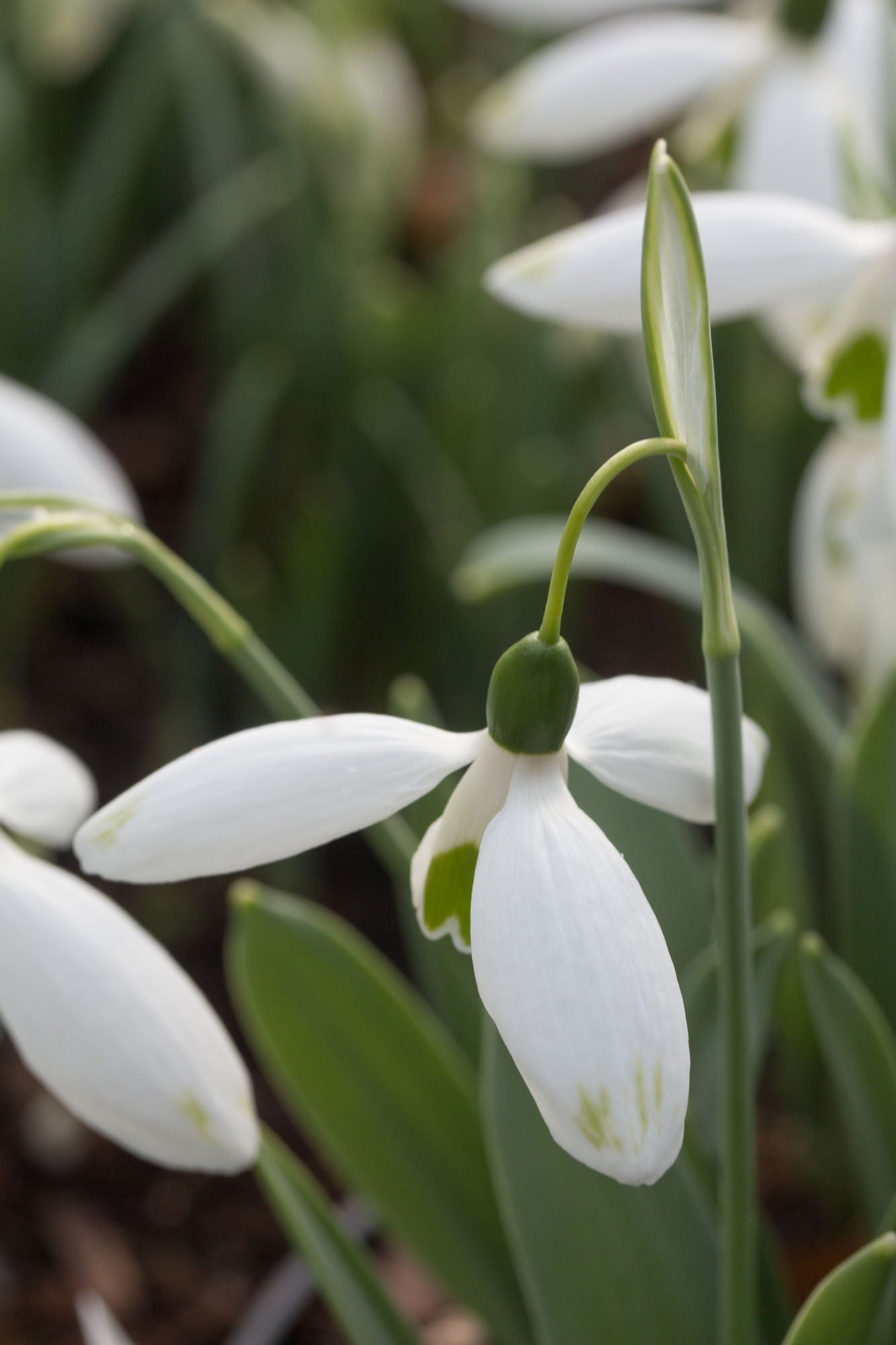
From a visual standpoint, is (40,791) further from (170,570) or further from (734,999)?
(734,999)

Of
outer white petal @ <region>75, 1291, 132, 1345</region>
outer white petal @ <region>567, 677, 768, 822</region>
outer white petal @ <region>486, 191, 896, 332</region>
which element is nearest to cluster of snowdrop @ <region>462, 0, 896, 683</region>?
outer white petal @ <region>486, 191, 896, 332</region>

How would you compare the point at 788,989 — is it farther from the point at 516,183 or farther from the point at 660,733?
the point at 516,183

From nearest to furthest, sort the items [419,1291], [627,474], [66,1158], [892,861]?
1. [892,861]
2. [419,1291]
3. [66,1158]
4. [627,474]

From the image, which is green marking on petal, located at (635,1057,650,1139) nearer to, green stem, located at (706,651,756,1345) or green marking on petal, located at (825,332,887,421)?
green stem, located at (706,651,756,1345)

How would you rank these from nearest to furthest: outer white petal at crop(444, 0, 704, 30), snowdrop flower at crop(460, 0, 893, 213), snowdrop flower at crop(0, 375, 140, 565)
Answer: snowdrop flower at crop(0, 375, 140, 565), snowdrop flower at crop(460, 0, 893, 213), outer white petal at crop(444, 0, 704, 30)

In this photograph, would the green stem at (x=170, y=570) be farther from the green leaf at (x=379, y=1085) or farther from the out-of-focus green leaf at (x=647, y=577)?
the out-of-focus green leaf at (x=647, y=577)

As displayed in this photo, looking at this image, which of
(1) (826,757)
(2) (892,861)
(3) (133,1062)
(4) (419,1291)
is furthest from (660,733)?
(4) (419,1291)

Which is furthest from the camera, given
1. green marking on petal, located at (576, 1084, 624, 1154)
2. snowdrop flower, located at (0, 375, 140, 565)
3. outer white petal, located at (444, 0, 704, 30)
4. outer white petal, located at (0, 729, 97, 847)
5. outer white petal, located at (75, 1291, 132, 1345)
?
outer white petal, located at (444, 0, 704, 30)
